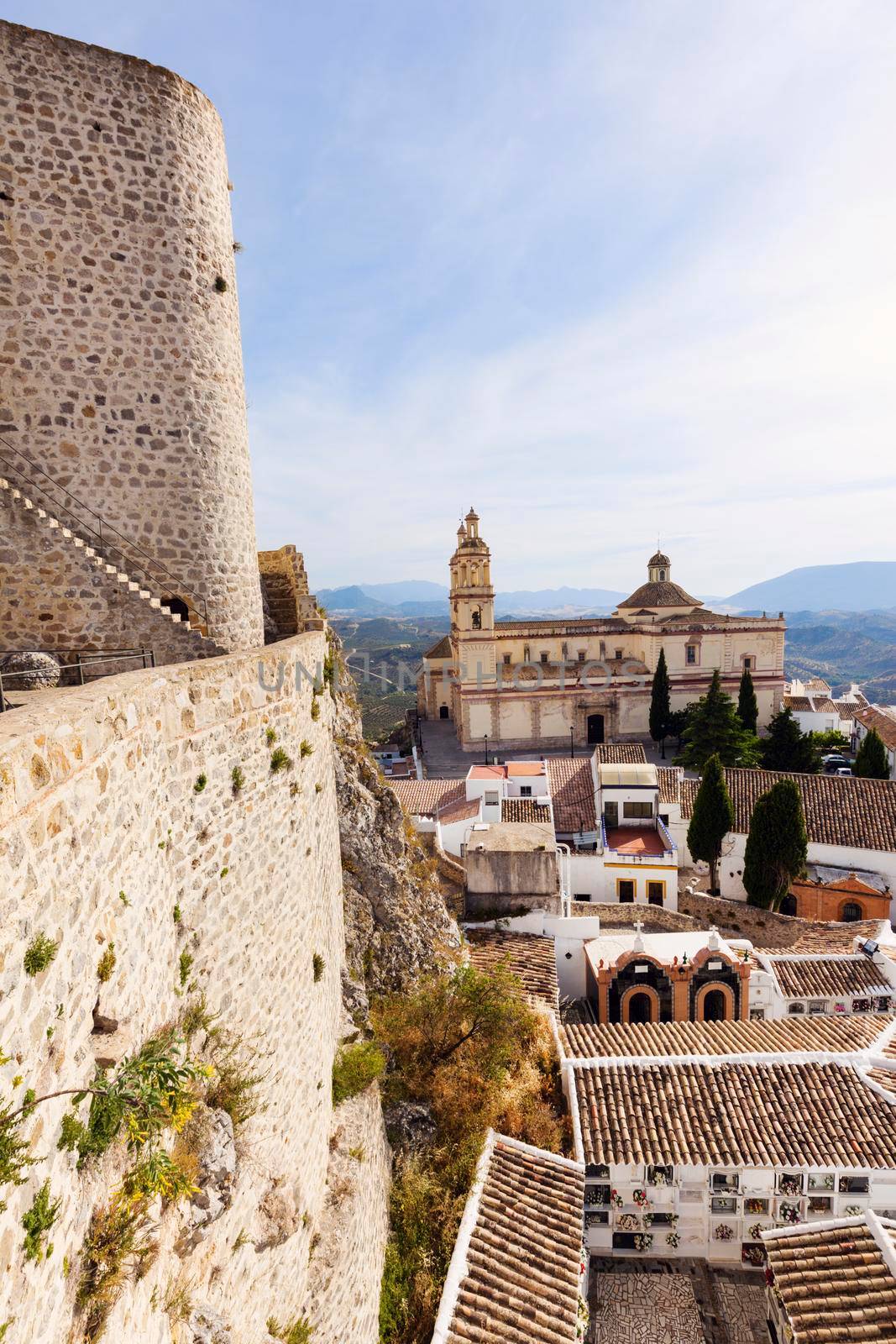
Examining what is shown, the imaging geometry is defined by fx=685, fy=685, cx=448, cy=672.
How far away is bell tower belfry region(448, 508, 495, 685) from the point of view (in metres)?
39.5

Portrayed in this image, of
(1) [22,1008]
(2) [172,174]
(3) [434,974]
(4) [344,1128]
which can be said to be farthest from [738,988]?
(2) [172,174]

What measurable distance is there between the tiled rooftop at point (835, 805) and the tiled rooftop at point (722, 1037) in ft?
32.3

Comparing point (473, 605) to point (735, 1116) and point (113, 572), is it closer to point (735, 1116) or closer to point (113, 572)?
point (735, 1116)

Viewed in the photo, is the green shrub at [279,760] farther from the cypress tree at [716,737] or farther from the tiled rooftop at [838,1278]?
the cypress tree at [716,737]

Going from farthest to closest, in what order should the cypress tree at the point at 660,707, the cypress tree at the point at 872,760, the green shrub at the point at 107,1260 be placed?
1. the cypress tree at the point at 660,707
2. the cypress tree at the point at 872,760
3. the green shrub at the point at 107,1260

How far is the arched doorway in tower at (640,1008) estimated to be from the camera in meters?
16.1

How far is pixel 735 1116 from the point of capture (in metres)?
11.7

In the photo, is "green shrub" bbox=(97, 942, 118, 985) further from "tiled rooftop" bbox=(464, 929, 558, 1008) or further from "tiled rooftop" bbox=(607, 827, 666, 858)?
"tiled rooftop" bbox=(607, 827, 666, 858)

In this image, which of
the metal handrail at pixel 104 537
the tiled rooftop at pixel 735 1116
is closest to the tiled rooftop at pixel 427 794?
the tiled rooftop at pixel 735 1116

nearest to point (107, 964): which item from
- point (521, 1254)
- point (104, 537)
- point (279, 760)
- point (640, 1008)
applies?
point (279, 760)

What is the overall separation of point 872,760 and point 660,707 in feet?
39.5

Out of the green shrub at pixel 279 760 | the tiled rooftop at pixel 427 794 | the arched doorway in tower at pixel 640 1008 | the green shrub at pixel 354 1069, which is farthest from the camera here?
the tiled rooftop at pixel 427 794

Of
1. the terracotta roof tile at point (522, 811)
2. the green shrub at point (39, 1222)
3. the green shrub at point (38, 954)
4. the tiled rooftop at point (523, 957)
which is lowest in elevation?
the tiled rooftop at point (523, 957)

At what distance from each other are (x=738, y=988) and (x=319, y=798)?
13.2 metres
